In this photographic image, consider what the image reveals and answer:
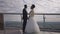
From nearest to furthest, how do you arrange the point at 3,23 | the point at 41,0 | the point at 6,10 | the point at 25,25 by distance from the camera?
the point at 25,25, the point at 3,23, the point at 6,10, the point at 41,0

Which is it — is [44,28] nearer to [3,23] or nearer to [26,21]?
[26,21]

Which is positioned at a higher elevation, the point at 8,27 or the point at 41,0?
the point at 41,0

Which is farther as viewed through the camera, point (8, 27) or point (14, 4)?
point (14, 4)

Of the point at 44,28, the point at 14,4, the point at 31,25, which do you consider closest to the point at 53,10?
the point at 14,4

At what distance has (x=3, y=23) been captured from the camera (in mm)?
7090

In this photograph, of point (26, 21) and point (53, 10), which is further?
point (53, 10)

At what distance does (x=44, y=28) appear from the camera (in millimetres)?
7160

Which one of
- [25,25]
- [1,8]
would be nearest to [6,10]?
[1,8]

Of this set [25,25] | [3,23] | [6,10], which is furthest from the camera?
[6,10]

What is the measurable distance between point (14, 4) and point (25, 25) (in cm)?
1147

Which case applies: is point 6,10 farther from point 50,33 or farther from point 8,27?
point 50,33

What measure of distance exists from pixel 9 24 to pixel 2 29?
0.50 m

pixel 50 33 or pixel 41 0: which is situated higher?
pixel 41 0

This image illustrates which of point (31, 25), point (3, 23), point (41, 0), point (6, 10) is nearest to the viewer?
point (31, 25)
